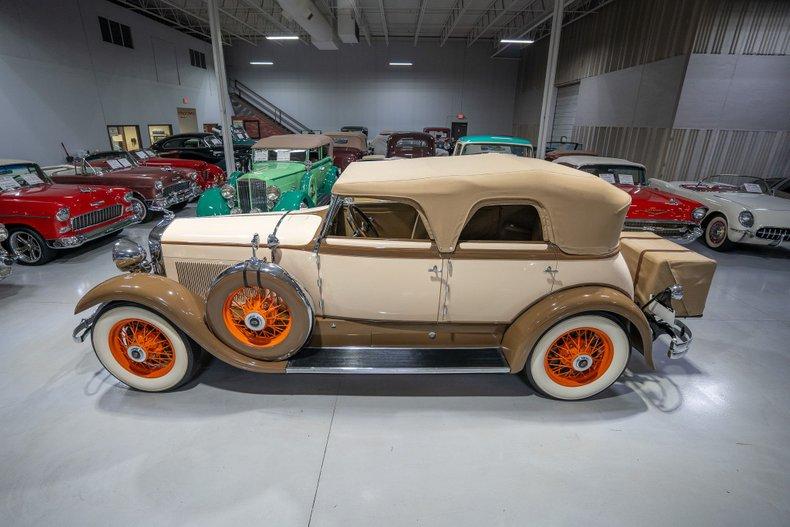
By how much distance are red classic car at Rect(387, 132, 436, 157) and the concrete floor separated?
9.01 m

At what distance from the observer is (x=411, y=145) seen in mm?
11445

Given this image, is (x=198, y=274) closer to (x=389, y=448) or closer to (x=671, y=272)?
(x=389, y=448)

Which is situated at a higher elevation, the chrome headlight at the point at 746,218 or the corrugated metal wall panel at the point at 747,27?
the corrugated metal wall panel at the point at 747,27

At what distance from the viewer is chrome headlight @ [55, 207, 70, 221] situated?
5.28m

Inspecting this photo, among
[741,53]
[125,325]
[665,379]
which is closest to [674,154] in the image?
[741,53]

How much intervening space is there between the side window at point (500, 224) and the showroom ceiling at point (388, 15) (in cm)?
1211

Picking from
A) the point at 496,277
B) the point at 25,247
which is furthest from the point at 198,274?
the point at 25,247

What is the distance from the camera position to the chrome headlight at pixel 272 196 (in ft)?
20.0

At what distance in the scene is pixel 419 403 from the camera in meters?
2.90

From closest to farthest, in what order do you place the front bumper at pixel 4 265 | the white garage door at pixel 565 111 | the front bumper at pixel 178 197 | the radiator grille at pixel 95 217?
the front bumper at pixel 4 265 < the radiator grille at pixel 95 217 < the front bumper at pixel 178 197 < the white garage door at pixel 565 111

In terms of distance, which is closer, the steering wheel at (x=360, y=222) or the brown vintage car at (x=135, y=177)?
the steering wheel at (x=360, y=222)

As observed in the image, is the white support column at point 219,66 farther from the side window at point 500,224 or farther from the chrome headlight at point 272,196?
the side window at point 500,224

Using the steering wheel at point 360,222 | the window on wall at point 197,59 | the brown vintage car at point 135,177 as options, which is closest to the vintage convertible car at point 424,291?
the steering wheel at point 360,222

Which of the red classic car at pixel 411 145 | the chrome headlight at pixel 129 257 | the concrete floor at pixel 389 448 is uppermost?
the red classic car at pixel 411 145
